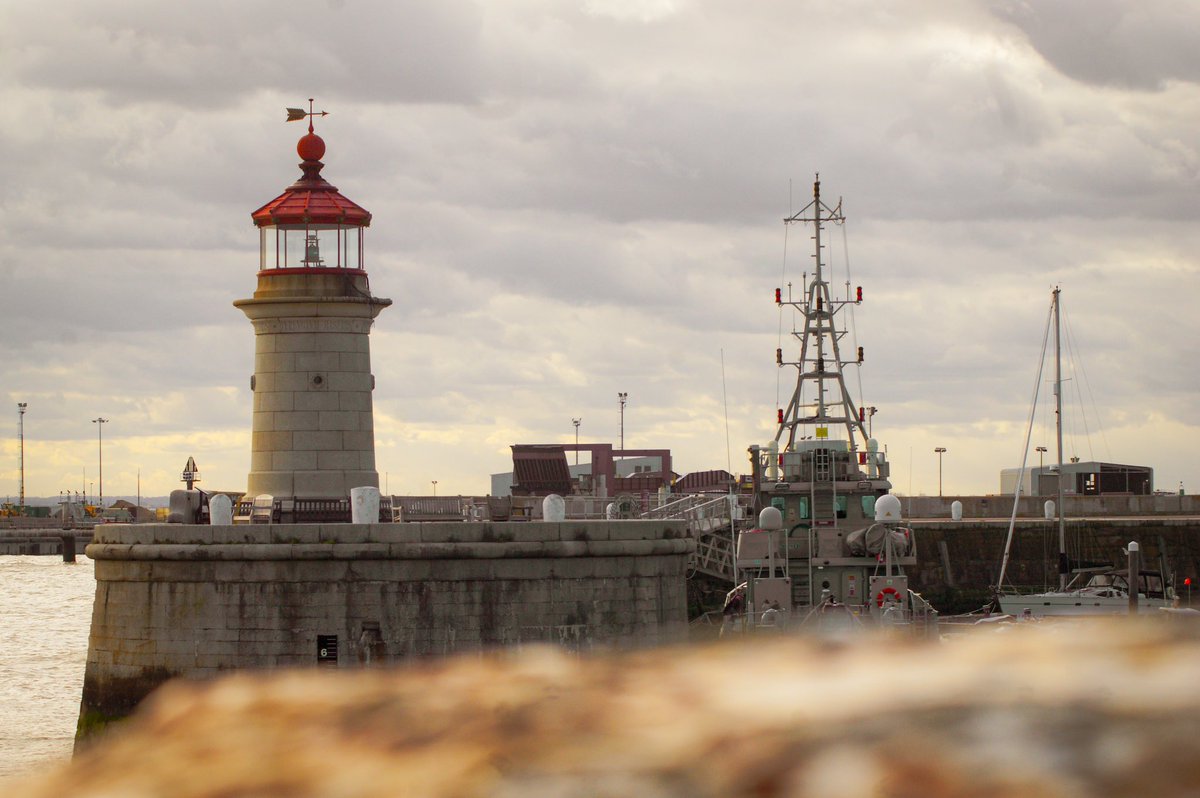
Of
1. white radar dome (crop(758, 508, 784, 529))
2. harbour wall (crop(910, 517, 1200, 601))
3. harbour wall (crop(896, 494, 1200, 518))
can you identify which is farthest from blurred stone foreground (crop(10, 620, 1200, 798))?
harbour wall (crop(896, 494, 1200, 518))

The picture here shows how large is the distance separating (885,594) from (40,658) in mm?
39716

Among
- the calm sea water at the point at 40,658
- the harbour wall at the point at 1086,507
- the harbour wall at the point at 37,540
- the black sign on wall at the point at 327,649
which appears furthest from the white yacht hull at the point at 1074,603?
the harbour wall at the point at 37,540

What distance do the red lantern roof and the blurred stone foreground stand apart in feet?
91.2

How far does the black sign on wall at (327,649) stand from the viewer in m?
23.0

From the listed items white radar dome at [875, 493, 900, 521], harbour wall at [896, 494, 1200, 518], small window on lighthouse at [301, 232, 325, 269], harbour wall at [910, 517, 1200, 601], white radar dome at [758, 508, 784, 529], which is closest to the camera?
small window on lighthouse at [301, 232, 325, 269]

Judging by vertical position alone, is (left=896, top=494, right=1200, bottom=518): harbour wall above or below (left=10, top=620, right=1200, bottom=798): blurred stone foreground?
above

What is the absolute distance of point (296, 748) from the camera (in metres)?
2.71

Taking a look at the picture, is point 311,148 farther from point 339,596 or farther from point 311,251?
point 339,596

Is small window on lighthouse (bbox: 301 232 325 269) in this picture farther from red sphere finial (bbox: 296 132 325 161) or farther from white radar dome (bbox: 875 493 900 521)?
white radar dome (bbox: 875 493 900 521)

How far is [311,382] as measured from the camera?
29.1 meters

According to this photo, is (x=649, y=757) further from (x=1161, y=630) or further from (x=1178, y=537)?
(x=1178, y=537)

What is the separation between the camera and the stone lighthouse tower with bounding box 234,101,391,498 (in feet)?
95.6

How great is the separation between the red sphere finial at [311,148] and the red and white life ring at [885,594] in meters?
13.1

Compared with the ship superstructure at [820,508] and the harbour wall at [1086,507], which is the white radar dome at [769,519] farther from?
the harbour wall at [1086,507]
